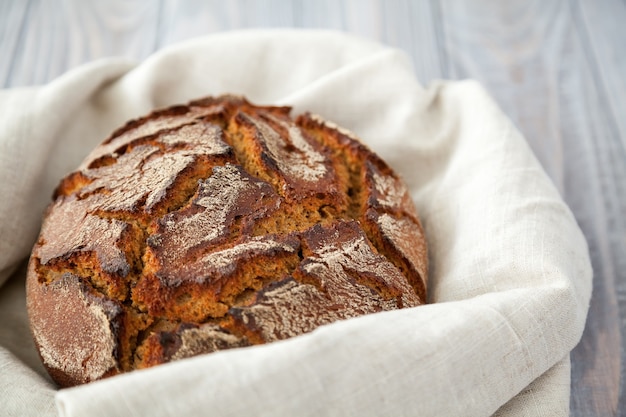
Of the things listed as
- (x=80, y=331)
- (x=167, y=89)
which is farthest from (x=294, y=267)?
(x=167, y=89)

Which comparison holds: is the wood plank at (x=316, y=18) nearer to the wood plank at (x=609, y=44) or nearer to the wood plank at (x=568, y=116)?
the wood plank at (x=568, y=116)

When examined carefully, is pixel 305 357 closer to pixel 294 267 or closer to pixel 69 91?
pixel 294 267

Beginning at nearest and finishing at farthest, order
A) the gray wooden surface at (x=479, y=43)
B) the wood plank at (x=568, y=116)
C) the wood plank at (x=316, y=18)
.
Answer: the wood plank at (x=568, y=116)
the gray wooden surface at (x=479, y=43)
the wood plank at (x=316, y=18)

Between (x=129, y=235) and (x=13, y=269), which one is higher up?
(x=129, y=235)

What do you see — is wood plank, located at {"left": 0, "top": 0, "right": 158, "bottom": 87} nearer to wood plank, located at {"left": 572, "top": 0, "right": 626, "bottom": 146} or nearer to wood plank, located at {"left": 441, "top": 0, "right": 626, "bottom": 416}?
wood plank, located at {"left": 441, "top": 0, "right": 626, "bottom": 416}

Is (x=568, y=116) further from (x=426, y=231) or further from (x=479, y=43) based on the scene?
(x=426, y=231)

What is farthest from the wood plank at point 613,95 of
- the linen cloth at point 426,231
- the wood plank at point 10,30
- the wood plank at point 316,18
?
the wood plank at point 10,30
